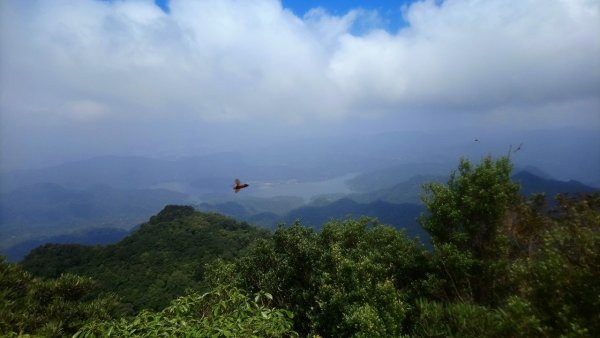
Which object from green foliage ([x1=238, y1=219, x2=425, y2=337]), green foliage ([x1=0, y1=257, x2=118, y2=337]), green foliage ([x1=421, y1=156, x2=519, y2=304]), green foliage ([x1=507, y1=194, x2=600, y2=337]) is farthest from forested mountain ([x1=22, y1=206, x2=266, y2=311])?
green foliage ([x1=507, y1=194, x2=600, y2=337])

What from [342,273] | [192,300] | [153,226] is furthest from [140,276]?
[192,300]

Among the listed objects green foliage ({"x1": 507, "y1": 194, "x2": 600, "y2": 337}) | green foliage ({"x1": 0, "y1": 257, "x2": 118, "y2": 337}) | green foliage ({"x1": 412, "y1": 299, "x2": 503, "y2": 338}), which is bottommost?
green foliage ({"x1": 0, "y1": 257, "x2": 118, "y2": 337})

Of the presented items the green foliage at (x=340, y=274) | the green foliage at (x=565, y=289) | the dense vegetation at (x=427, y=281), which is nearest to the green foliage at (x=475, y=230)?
the dense vegetation at (x=427, y=281)

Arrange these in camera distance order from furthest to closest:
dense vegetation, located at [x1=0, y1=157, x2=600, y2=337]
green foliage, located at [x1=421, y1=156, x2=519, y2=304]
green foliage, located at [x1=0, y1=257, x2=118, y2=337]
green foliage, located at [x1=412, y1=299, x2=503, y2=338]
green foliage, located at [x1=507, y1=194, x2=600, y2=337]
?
green foliage, located at [x1=421, y1=156, x2=519, y2=304], green foliage, located at [x1=0, y1=257, x2=118, y2=337], green foliage, located at [x1=412, y1=299, x2=503, y2=338], dense vegetation, located at [x1=0, y1=157, x2=600, y2=337], green foliage, located at [x1=507, y1=194, x2=600, y2=337]

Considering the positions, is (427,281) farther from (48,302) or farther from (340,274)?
(48,302)

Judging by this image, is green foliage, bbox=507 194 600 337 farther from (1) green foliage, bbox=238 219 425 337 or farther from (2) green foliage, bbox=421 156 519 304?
(2) green foliage, bbox=421 156 519 304

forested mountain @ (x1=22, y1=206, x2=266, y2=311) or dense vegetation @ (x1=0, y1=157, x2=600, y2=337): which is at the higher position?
dense vegetation @ (x1=0, y1=157, x2=600, y2=337)

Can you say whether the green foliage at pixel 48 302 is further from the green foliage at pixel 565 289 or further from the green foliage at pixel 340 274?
the green foliage at pixel 565 289
